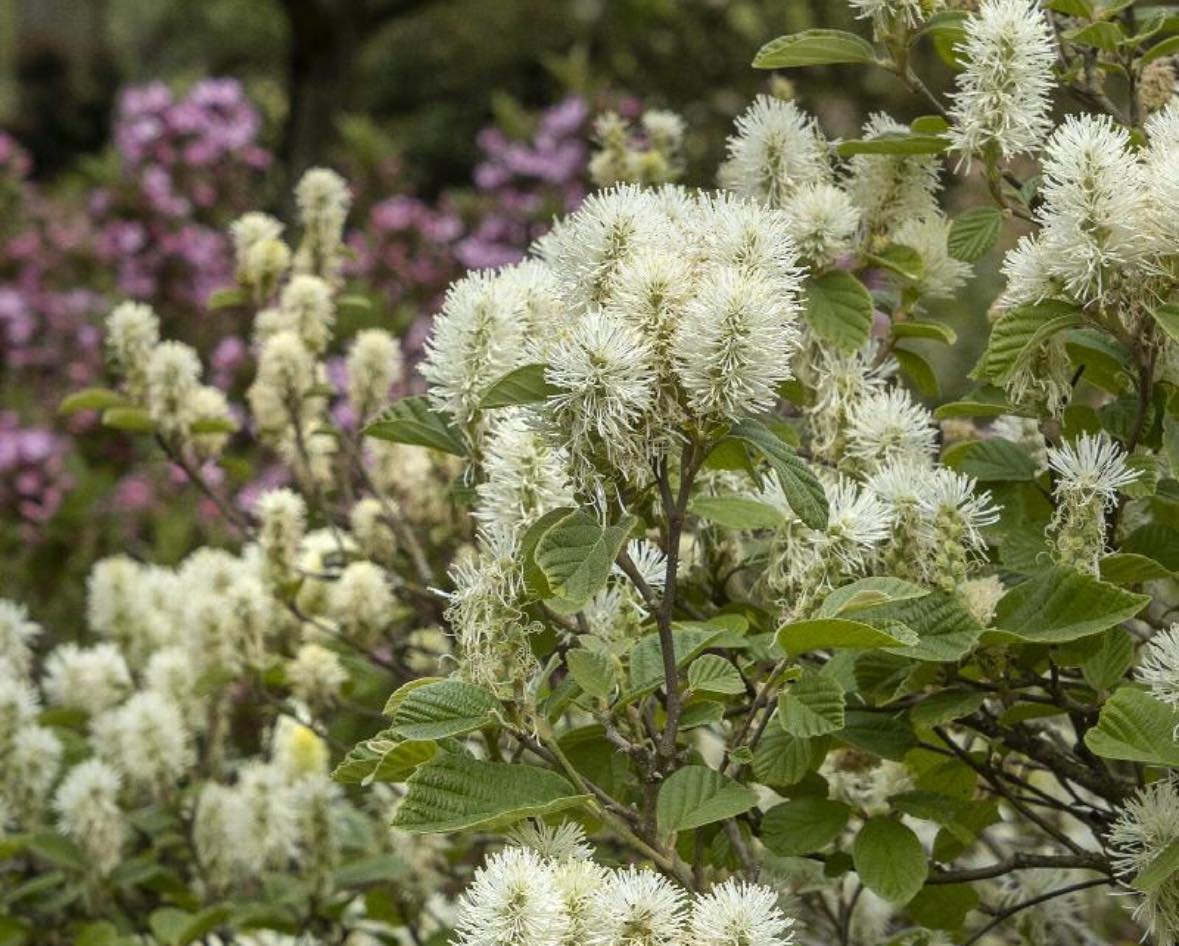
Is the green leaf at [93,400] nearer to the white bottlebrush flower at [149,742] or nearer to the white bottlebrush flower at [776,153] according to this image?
the white bottlebrush flower at [149,742]

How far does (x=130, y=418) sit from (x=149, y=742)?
46 cm

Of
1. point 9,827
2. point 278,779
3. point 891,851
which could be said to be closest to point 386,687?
point 278,779

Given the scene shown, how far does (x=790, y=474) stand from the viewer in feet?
3.66

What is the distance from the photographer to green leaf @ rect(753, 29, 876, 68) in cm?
145

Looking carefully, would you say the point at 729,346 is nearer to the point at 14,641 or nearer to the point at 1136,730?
the point at 1136,730

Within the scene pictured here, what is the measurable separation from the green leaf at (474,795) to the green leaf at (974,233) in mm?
682

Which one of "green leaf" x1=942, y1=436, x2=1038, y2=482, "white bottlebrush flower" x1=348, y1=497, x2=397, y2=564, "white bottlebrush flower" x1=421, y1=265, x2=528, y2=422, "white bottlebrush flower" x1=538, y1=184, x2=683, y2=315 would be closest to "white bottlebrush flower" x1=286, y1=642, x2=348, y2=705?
"white bottlebrush flower" x1=348, y1=497, x2=397, y2=564

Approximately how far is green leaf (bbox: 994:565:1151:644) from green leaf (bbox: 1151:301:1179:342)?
0.19 m

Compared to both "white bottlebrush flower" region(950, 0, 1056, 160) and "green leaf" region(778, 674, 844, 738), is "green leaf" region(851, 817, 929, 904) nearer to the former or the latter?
"green leaf" region(778, 674, 844, 738)

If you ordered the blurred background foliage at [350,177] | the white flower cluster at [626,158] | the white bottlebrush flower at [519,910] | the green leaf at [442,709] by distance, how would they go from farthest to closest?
the blurred background foliage at [350,177], the white flower cluster at [626,158], the green leaf at [442,709], the white bottlebrush flower at [519,910]

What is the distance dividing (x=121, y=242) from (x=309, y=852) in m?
4.29

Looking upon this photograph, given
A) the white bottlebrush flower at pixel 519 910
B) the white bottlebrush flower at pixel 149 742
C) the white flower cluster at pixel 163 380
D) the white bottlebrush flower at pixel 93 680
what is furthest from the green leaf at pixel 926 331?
the white bottlebrush flower at pixel 93 680

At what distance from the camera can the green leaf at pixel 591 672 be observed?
1.13 meters

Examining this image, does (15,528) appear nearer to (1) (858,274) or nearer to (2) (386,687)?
(2) (386,687)
